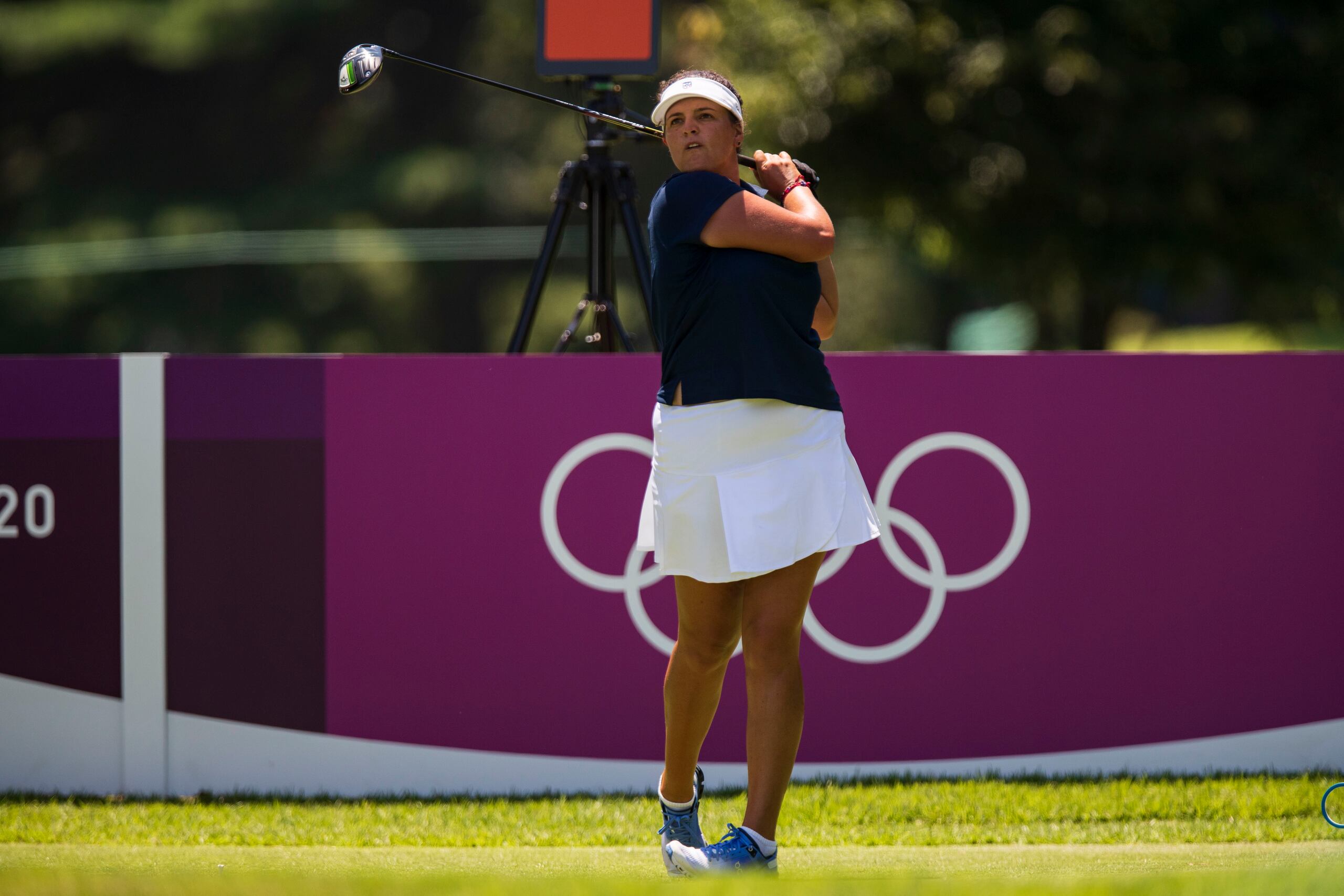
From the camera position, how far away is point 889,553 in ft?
15.5

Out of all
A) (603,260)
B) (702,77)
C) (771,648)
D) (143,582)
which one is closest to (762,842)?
(771,648)

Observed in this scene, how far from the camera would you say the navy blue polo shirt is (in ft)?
10.3

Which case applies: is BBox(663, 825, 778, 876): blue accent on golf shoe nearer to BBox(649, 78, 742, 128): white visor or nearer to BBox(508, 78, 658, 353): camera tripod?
BBox(649, 78, 742, 128): white visor

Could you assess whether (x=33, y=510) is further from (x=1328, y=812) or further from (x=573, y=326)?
(x=1328, y=812)

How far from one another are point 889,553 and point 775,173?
68.9 inches

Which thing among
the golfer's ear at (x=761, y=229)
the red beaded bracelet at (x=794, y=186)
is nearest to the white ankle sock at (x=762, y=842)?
the golfer's ear at (x=761, y=229)

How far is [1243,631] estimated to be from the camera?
4727mm

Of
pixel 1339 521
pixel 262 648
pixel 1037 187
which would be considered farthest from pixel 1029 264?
pixel 262 648

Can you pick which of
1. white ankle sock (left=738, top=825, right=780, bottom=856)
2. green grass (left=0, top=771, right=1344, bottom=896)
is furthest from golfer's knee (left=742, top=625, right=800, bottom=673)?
green grass (left=0, top=771, right=1344, bottom=896)

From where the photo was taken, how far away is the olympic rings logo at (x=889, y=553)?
4.70 metres

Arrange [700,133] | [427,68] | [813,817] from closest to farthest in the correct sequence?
[700,133]
[427,68]
[813,817]

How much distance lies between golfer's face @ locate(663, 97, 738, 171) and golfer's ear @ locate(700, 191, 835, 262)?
0.16 m

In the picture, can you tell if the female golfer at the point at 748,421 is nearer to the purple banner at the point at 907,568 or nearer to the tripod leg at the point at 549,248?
the purple banner at the point at 907,568

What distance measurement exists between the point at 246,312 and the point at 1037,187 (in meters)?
16.8
